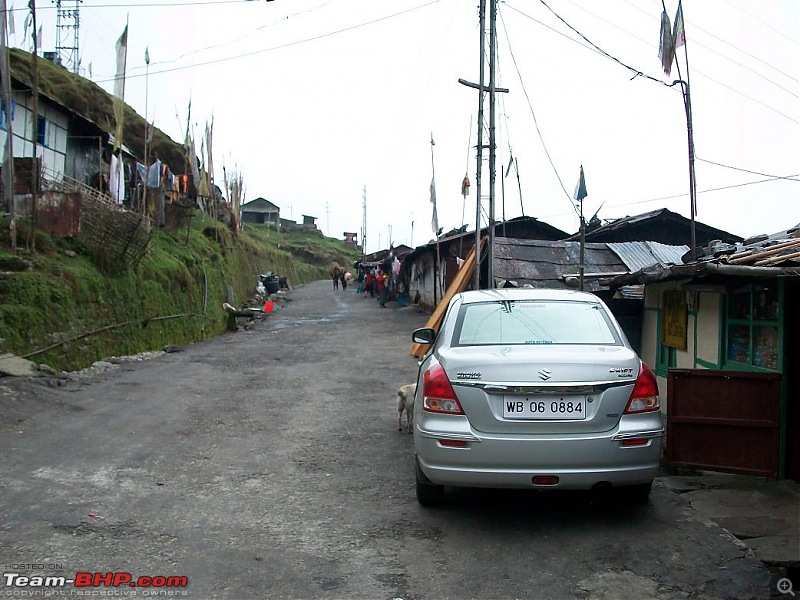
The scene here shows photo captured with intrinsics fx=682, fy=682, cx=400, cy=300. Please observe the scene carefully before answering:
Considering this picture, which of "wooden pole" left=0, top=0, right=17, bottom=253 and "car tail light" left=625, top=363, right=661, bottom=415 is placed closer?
"car tail light" left=625, top=363, right=661, bottom=415

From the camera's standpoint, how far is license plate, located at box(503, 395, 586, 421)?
450 cm

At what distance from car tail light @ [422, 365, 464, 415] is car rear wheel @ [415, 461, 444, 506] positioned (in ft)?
2.00

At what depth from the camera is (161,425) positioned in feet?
26.2

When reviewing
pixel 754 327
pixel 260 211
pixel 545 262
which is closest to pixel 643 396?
pixel 754 327

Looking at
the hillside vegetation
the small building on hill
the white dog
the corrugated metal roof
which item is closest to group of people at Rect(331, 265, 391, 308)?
the hillside vegetation

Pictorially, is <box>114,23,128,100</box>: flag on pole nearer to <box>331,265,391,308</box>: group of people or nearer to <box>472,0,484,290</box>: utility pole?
<box>472,0,484,290</box>: utility pole

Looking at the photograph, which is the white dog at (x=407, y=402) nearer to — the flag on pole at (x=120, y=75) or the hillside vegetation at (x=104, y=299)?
the hillside vegetation at (x=104, y=299)

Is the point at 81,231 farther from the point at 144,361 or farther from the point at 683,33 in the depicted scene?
the point at 683,33

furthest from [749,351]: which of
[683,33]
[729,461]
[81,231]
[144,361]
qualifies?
[81,231]

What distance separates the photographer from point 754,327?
6.45 metres

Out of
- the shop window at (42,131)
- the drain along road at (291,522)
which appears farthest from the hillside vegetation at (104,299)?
the shop window at (42,131)

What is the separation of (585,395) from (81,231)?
13458mm

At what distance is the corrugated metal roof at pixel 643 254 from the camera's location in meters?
14.8

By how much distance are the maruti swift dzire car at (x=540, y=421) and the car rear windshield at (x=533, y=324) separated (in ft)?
0.94
